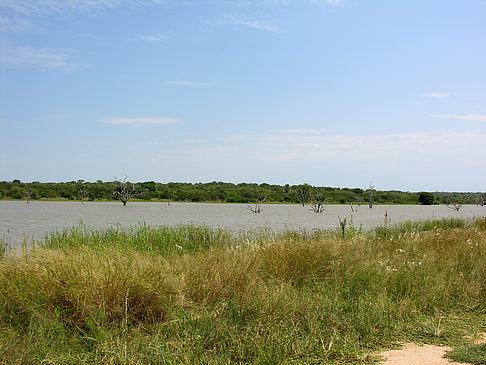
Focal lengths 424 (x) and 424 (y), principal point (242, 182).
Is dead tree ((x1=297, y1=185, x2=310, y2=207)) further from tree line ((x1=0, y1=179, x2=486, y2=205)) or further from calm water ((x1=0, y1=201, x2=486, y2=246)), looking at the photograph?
calm water ((x1=0, y1=201, x2=486, y2=246))

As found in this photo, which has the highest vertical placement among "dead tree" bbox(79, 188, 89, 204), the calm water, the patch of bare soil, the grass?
"dead tree" bbox(79, 188, 89, 204)

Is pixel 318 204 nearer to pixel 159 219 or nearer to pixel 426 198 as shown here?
pixel 159 219

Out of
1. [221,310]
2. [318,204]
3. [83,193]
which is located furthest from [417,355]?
[83,193]

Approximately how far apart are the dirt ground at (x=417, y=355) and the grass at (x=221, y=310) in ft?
0.52

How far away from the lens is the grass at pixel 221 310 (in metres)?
4.05

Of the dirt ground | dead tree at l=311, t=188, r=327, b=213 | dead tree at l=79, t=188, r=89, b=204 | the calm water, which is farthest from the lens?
dead tree at l=79, t=188, r=89, b=204

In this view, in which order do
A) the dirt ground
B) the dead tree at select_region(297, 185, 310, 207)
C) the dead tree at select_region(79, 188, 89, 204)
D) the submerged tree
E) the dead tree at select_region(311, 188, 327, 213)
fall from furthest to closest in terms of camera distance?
the submerged tree < the dead tree at select_region(297, 185, 310, 207) < the dead tree at select_region(79, 188, 89, 204) < the dead tree at select_region(311, 188, 327, 213) < the dirt ground

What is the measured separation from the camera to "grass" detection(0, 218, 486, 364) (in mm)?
4051

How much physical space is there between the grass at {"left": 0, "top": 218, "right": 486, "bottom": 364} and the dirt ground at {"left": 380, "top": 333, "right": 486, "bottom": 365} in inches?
6.2

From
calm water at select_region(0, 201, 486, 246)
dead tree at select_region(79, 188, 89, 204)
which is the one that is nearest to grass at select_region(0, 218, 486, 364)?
calm water at select_region(0, 201, 486, 246)

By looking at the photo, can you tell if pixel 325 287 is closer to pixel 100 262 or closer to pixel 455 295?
pixel 455 295

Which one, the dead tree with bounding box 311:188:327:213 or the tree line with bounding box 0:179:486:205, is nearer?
the dead tree with bounding box 311:188:327:213

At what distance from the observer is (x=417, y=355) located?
4.17 metres

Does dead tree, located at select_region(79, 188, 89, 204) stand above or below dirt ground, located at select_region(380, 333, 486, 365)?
above
